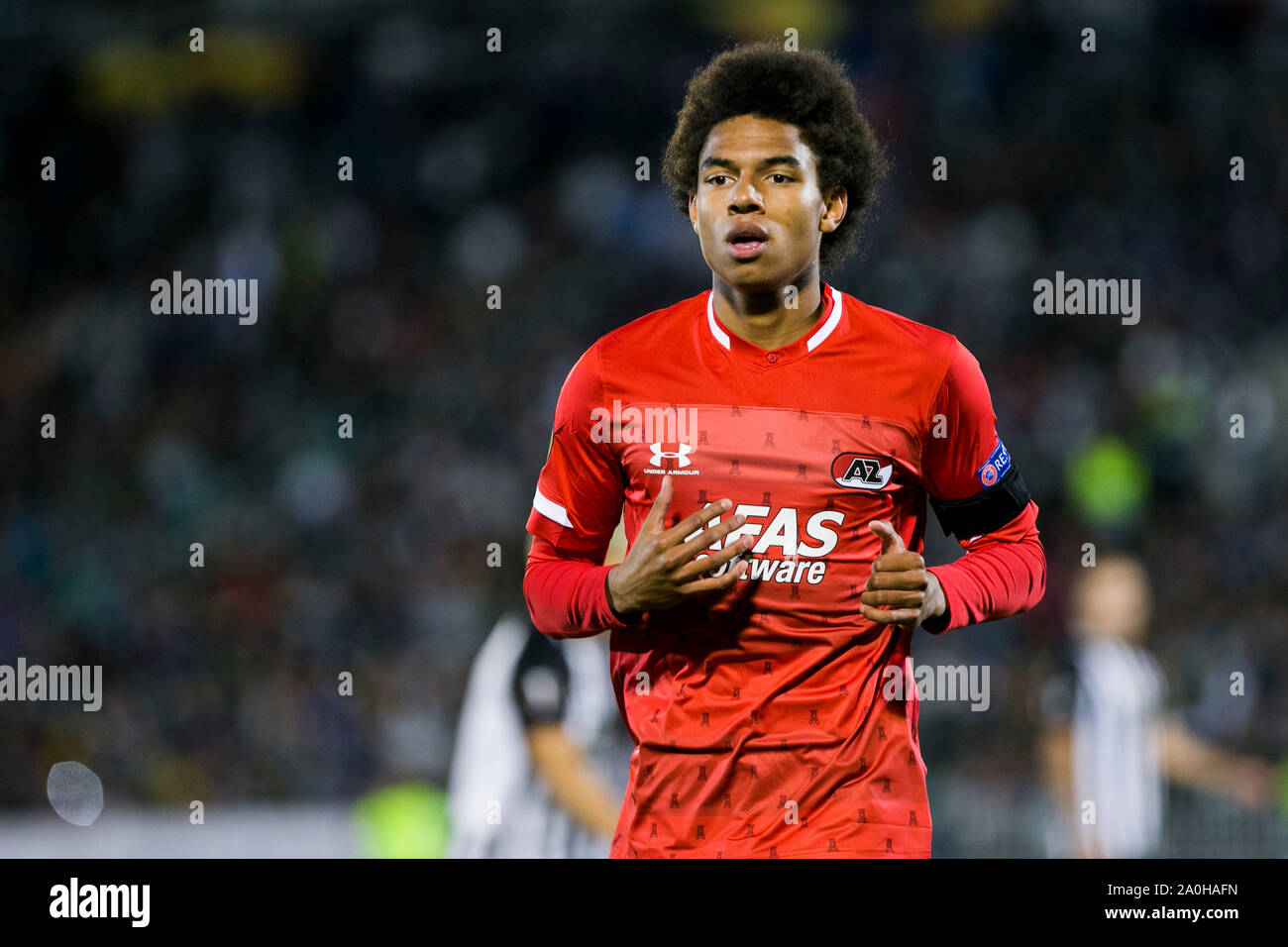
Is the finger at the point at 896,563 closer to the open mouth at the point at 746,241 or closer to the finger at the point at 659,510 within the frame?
the finger at the point at 659,510

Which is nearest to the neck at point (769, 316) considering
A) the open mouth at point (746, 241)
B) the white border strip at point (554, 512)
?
the open mouth at point (746, 241)

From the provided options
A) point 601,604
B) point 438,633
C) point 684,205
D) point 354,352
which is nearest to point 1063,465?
point 438,633

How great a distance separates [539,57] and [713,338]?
32.9 ft

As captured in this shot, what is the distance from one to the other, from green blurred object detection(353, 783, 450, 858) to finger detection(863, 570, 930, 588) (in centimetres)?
501

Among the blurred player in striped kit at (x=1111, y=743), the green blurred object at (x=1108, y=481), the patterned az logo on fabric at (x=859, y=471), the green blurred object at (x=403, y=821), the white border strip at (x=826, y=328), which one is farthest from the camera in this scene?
the green blurred object at (x=1108, y=481)

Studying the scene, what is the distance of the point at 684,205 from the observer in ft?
12.5

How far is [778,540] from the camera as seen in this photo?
10.3 feet

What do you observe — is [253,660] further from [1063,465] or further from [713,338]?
[713,338]

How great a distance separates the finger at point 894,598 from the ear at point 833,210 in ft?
3.20

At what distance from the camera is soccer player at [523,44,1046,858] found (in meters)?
3.09

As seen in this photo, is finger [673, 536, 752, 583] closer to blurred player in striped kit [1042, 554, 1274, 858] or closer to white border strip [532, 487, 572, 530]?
white border strip [532, 487, 572, 530]

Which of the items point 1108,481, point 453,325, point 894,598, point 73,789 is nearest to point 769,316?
point 894,598

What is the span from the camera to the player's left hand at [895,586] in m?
2.97

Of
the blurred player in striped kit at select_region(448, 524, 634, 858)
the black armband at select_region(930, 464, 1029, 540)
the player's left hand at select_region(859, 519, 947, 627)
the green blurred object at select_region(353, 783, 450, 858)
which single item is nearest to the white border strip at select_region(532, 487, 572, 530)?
the player's left hand at select_region(859, 519, 947, 627)
